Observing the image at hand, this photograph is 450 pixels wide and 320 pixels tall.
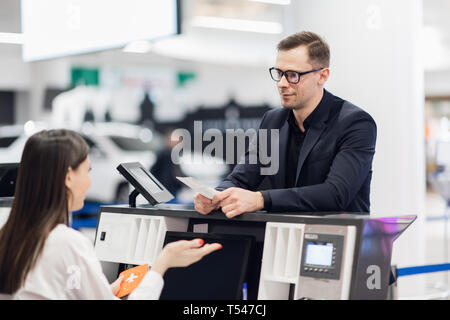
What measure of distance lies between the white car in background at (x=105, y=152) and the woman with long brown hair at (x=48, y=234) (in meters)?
9.07

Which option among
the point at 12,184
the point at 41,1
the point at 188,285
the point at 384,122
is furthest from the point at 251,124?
the point at 188,285

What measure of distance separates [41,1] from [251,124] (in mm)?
4111

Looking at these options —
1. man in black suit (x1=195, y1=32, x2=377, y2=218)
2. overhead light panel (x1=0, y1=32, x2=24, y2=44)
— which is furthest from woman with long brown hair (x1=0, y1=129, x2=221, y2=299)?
overhead light panel (x1=0, y1=32, x2=24, y2=44)

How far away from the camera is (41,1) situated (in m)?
6.09

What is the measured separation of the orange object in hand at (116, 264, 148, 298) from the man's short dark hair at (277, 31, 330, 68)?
1.15 metres

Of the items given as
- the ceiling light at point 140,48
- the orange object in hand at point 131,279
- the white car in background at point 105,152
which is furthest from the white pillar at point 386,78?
the ceiling light at point 140,48

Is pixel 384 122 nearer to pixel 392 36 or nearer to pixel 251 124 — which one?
pixel 392 36

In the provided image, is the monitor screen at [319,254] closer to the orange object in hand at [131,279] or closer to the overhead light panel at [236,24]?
the orange object in hand at [131,279]

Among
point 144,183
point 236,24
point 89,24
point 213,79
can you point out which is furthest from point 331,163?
point 213,79

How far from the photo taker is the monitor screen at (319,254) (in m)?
2.27

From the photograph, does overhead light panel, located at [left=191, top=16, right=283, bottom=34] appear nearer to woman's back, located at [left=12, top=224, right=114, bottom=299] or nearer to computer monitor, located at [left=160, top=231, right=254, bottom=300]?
computer monitor, located at [left=160, top=231, right=254, bottom=300]

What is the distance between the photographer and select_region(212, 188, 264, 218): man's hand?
8.41 ft

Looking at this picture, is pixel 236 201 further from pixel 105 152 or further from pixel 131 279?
pixel 105 152
